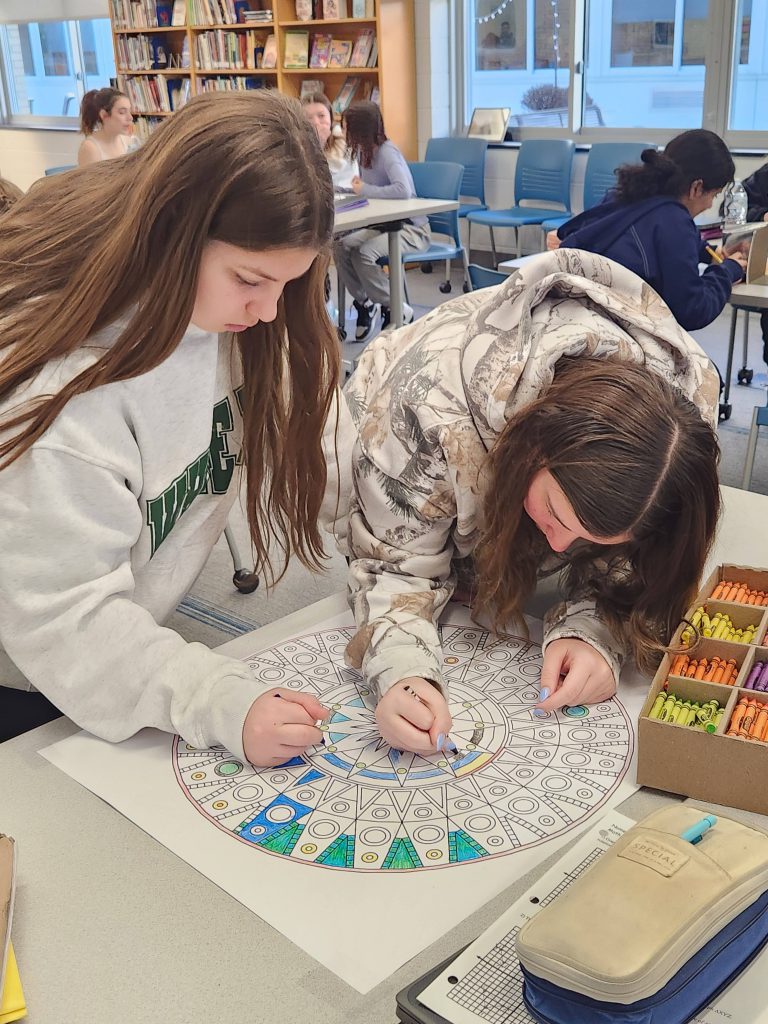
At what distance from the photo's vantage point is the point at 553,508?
1.07 meters

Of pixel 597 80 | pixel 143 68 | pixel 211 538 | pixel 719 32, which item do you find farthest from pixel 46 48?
pixel 211 538

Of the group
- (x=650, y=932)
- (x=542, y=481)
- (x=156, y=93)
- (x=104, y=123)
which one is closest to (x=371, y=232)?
(x=104, y=123)

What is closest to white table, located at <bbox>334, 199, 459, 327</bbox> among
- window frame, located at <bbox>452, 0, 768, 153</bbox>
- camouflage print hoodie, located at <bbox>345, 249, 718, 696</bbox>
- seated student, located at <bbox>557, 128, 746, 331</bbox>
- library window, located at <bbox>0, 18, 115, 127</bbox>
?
seated student, located at <bbox>557, 128, 746, 331</bbox>

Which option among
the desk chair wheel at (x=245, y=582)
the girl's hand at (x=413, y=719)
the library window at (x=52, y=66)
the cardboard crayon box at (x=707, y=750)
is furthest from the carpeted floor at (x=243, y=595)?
the library window at (x=52, y=66)

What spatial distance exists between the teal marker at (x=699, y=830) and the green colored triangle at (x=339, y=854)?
294 millimetres

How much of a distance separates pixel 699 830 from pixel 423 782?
0.32 m

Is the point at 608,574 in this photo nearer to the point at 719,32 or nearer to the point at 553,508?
the point at 553,508

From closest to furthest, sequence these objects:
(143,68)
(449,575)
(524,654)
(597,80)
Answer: (524,654), (449,575), (597,80), (143,68)

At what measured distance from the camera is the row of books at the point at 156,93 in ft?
24.7

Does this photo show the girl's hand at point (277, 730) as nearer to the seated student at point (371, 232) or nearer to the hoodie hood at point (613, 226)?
the hoodie hood at point (613, 226)

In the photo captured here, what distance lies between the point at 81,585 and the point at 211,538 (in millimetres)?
251

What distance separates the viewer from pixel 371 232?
5.02 meters

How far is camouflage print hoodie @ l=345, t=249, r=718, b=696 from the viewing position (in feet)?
3.76

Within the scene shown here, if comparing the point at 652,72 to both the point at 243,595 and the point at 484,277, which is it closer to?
the point at 484,277
